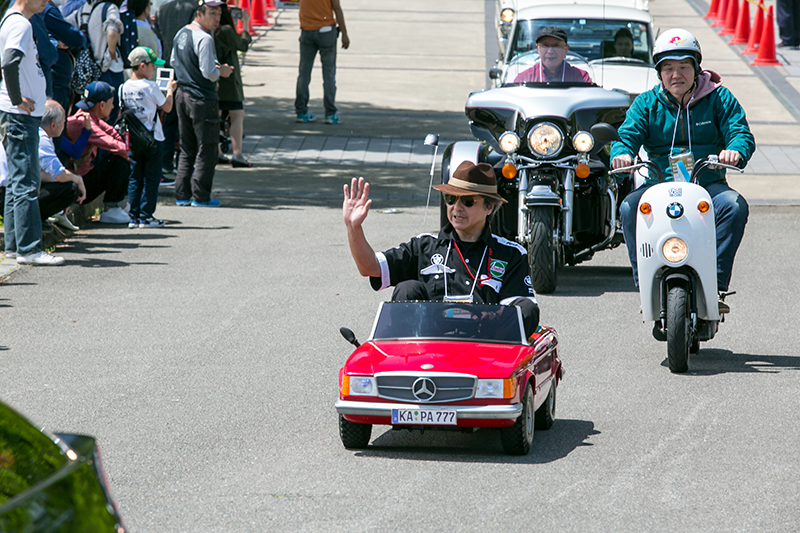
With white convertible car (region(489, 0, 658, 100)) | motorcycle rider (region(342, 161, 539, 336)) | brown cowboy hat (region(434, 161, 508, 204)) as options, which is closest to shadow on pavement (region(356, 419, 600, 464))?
motorcycle rider (region(342, 161, 539, 336))

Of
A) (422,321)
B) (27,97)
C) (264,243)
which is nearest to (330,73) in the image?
(264,243)

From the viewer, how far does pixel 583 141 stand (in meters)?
9.62

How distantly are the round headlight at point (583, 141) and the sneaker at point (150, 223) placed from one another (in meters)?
4.72

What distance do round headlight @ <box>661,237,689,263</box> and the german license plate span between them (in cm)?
240

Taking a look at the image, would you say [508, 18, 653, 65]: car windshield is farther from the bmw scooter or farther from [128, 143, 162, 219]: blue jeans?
the bmw scooter

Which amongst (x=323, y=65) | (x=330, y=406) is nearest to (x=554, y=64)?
(x=330, y=406)

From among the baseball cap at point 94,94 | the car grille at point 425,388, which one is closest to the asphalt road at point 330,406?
the car grille at point 425,388

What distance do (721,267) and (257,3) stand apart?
23.2 metres

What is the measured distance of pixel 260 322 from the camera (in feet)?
27.8

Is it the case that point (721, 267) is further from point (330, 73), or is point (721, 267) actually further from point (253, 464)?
point (330, 73)

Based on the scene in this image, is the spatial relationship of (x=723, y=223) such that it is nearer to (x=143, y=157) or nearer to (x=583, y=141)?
(x=583, y=141)

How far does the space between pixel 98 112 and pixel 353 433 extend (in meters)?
7.36

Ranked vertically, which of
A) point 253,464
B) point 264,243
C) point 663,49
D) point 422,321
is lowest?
point 264,243

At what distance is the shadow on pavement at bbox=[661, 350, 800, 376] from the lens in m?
7.38
